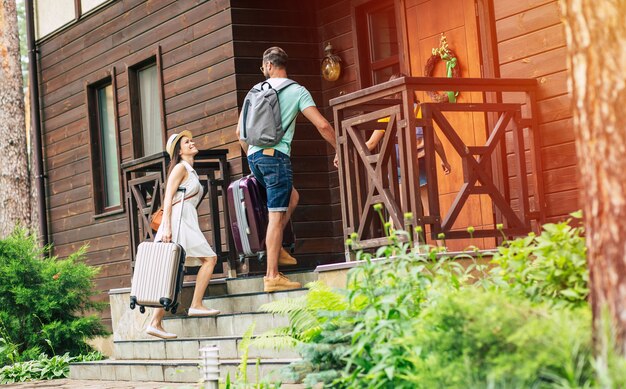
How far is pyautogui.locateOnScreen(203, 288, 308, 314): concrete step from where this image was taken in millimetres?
9227

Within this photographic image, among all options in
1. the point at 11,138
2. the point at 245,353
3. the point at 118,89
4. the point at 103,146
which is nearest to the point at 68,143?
the point at 103,146

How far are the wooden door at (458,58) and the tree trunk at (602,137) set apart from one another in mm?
4971

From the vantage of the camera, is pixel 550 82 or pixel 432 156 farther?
pixel 550 82

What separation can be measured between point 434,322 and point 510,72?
14.2 ft

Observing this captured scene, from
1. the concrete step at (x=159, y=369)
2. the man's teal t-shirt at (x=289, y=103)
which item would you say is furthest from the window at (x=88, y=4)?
the man's teal t-shirt at (x=289, y=103)

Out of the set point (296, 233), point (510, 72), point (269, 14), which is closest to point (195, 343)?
point (296, 233)

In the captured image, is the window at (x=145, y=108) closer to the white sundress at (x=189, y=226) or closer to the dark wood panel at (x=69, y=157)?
the dark wood panel at (x=69, y=157)

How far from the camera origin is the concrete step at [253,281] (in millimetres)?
10359

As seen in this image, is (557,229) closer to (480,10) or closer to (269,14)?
(480,10)

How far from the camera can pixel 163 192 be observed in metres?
11.1

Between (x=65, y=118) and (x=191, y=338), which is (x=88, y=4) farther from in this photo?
(x=191, y=338)

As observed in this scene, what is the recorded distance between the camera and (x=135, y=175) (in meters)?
13.4

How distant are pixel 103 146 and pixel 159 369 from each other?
272 inches

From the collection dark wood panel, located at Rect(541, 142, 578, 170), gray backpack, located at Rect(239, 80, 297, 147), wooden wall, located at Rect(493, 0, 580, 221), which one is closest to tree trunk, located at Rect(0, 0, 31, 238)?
gray backpack, located at Rect(239, 80, 297, 147)
